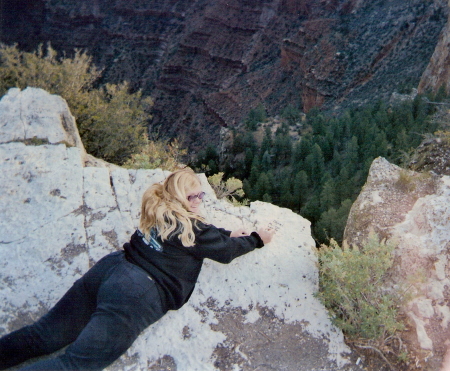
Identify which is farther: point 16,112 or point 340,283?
point 16,112

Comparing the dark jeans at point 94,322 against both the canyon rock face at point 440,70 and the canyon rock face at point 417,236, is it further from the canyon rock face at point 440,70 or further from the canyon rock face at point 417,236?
the canyon rock face at point 440,70

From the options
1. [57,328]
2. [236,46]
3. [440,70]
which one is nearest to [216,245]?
[57,328]

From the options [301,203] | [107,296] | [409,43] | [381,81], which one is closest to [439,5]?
[409,43]

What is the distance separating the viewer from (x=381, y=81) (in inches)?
1185

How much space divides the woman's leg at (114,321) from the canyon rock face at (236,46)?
87.1 ft

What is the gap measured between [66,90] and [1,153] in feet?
13.2

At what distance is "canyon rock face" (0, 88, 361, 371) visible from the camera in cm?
345

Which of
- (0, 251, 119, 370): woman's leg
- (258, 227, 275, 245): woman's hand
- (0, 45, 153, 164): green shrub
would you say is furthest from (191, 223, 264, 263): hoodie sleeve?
(0, 45, 153, 164): green shrub

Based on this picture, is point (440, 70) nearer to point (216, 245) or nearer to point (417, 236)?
point (417, 236)

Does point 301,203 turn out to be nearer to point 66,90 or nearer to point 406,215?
point 66,90

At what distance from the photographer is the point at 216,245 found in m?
3.52

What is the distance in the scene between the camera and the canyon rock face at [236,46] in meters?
32.9

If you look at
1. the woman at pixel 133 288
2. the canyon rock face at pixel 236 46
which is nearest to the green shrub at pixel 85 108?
the woman at pixel 133 288

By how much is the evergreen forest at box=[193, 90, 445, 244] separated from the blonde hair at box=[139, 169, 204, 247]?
17.1ft
